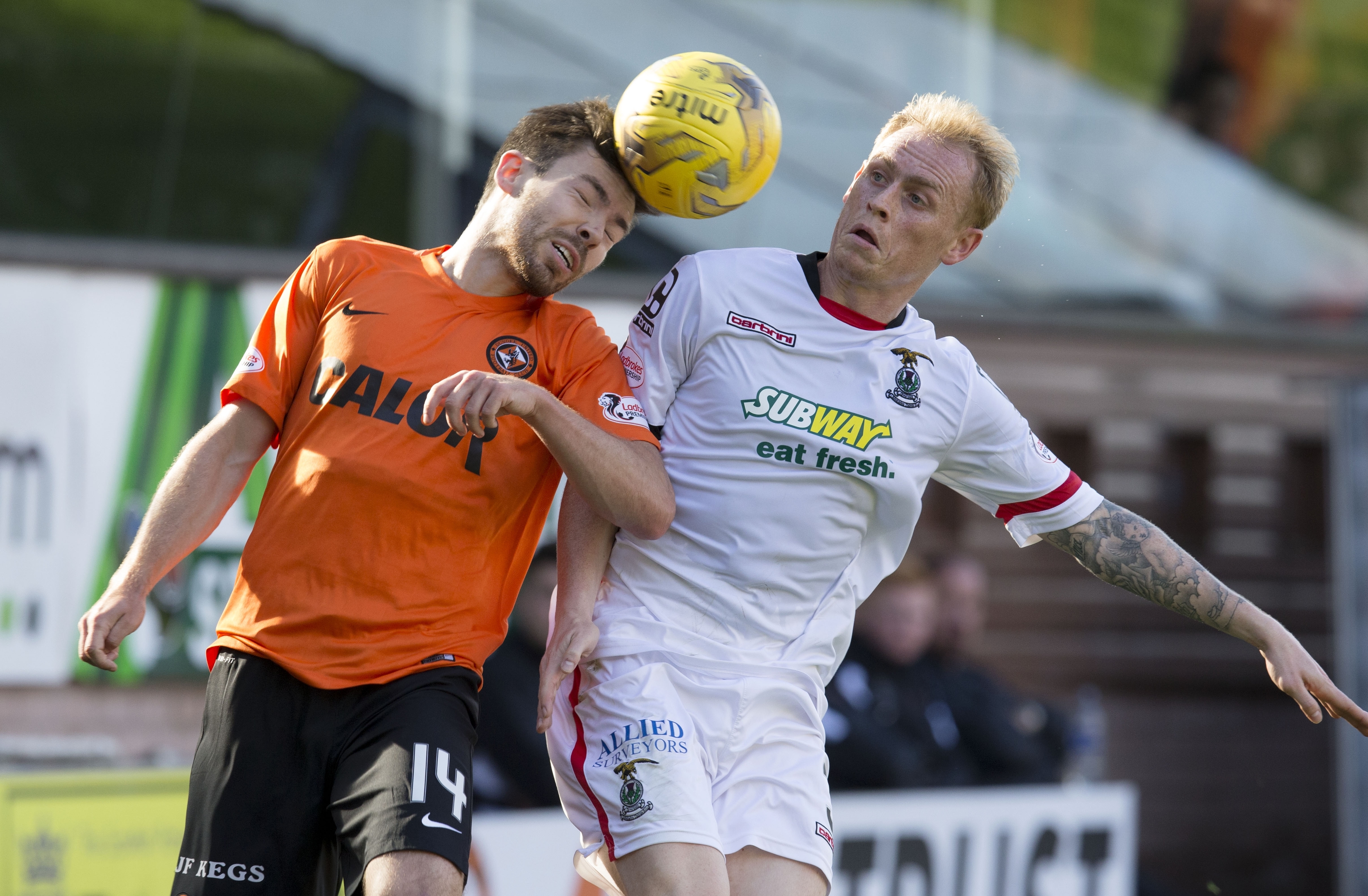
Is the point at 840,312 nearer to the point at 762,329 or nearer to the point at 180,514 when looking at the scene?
the point at 762,329

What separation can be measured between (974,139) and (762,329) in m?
0.73

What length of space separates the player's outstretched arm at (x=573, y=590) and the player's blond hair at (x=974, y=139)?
1.21 m

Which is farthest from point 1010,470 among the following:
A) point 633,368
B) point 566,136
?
point 566,136

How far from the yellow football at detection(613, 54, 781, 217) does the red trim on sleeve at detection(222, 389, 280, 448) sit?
1079 millimetres

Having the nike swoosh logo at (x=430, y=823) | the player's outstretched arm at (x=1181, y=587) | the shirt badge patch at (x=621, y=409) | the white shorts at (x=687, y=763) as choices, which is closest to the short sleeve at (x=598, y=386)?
the shirt badge patch at (x=621, y=409)

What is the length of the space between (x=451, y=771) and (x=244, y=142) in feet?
21.3

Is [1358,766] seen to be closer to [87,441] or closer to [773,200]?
[773,200]

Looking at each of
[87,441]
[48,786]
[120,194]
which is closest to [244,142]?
[120,194]

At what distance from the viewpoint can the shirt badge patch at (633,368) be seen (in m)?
3.54

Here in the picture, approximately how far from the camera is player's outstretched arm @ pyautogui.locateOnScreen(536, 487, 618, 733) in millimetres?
3279

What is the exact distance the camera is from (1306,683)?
3447 mm

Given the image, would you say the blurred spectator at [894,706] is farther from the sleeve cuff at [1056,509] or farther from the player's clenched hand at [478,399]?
the player's clenched hand at [478,399]

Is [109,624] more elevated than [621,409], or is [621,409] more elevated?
[621,409]

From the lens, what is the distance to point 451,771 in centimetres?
319
